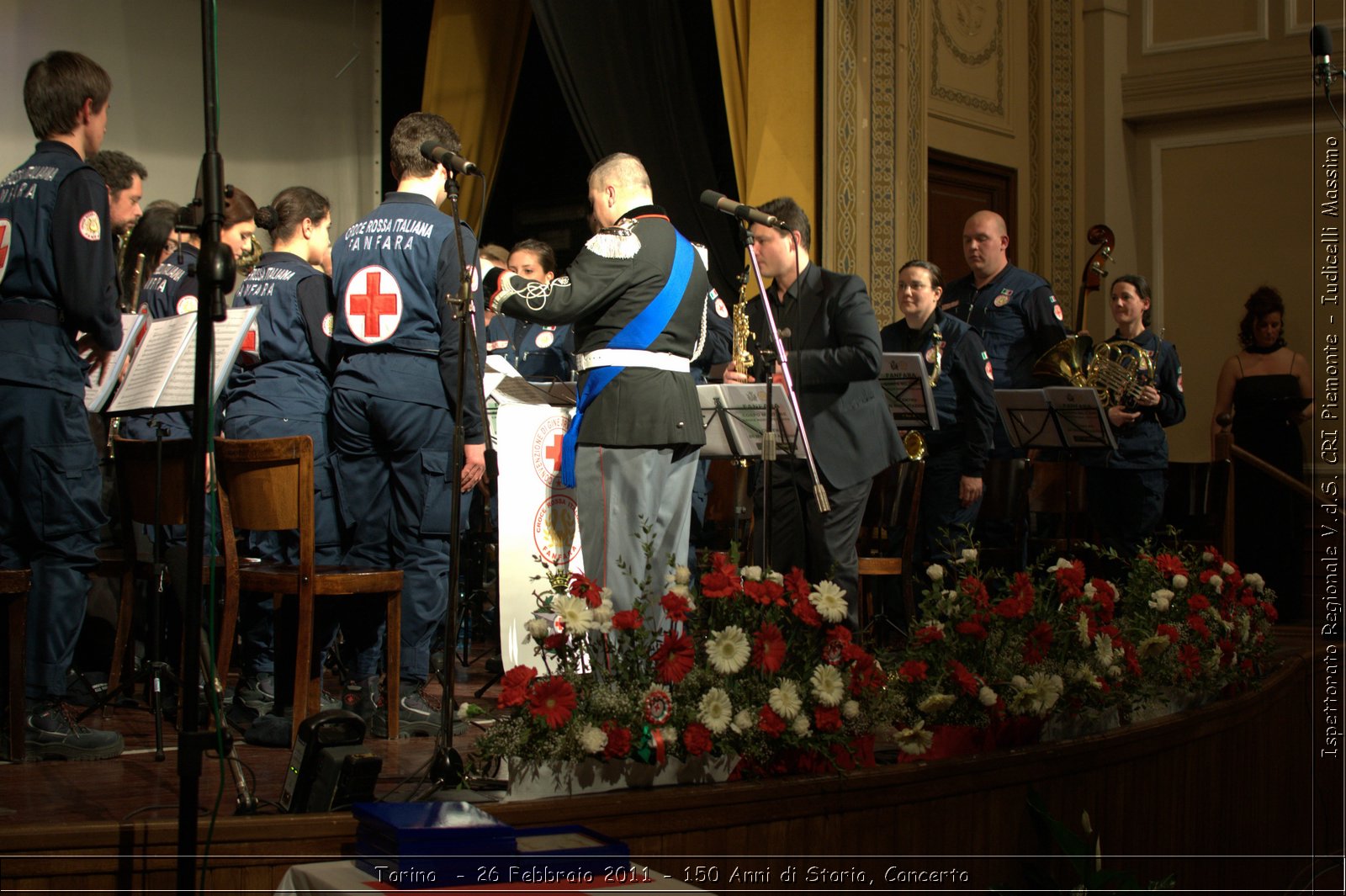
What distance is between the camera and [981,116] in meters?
9.10

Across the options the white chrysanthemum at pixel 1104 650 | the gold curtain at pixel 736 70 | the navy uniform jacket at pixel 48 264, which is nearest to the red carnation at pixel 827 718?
the white chrysanthemum at pixel 1104 650

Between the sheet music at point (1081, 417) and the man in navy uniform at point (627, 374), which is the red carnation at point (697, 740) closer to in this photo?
the man in navy uniform at point (627, 374)

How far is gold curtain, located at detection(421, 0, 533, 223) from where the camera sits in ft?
27.6

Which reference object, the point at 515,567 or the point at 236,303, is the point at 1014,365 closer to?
the point at 515,567

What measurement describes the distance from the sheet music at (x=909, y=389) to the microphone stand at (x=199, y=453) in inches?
142

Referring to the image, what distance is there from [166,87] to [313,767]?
231 inches

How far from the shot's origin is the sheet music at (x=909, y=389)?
18.0 ft

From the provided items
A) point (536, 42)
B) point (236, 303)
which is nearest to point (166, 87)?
point (536, 42)

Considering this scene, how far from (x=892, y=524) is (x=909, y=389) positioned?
75cm

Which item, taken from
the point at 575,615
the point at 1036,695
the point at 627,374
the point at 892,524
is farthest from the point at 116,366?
the point at 892,524

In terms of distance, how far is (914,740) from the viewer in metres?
3.22

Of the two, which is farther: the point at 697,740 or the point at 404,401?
the point at 404,401

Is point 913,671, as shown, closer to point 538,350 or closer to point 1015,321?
point 538,350

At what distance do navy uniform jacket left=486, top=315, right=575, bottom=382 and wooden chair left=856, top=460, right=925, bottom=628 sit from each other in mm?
1570
